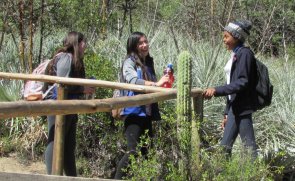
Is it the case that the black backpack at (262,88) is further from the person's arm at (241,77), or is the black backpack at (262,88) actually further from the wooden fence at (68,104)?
the wooden fence at (68,104)

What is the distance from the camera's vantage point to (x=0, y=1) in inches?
403

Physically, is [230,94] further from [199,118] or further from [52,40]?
[52,40]

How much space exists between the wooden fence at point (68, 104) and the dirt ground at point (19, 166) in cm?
152

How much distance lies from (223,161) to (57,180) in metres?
1.54

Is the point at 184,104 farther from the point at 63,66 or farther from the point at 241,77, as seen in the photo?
the point at 63,66

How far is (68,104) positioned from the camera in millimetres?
3893

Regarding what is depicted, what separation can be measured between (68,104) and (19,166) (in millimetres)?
3676

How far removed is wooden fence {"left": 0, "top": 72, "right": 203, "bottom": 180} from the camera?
11.5ft

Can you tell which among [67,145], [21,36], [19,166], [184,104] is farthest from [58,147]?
[21,36]

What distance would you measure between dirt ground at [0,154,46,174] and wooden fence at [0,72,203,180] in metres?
1.52

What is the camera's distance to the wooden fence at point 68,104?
3.50 m

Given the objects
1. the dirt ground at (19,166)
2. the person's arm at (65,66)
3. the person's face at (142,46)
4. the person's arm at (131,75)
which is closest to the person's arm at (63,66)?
the person's arm at (65,66)

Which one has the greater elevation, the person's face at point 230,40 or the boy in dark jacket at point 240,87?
the person's face at point 230,40

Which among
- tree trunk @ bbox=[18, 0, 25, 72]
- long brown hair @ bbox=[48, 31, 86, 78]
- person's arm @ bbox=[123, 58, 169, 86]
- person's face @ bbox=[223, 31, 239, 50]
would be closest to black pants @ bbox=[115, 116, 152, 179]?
person's arm @ bbox=[123, 58, 169, 86]
